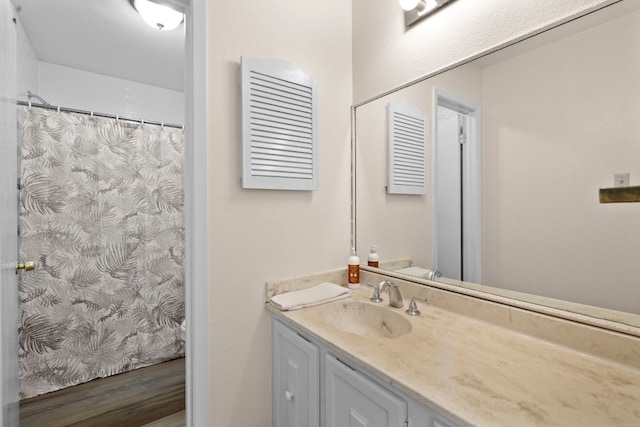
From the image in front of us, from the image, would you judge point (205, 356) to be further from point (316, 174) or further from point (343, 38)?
point (343, 38)

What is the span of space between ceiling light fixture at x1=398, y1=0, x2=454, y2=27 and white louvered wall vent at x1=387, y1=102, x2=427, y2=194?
36 centimetres

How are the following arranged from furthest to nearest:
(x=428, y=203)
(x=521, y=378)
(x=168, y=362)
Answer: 1. (x=168, y=362)
2. (x=428, y=203)
3. (x=521, y=378)

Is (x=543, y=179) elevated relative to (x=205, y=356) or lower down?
elevated

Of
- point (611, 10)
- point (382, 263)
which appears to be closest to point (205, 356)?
point (382, 263)

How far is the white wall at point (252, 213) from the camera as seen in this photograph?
3.99 ft

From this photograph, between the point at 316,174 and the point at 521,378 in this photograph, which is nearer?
the point at 521,378

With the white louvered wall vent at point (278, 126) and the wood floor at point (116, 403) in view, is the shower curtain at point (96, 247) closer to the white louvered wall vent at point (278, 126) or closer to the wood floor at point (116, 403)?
the wood floor at point (116, 403)

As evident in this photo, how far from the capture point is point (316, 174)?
1.44 meters

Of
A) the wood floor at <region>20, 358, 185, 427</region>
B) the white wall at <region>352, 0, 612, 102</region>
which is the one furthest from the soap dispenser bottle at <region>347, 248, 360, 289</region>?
the wood floor at <region>20, 358, 185, 427</region>

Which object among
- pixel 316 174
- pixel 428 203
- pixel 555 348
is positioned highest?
pixel 316 174

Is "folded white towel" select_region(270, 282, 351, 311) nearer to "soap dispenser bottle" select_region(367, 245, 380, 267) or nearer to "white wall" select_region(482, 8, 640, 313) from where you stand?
"soap dispenser bottle" select_region(367, 245, 380, 267)

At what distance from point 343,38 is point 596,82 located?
1.14 metres

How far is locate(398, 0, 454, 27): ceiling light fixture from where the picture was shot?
1240 mm

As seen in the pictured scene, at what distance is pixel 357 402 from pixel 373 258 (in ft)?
2.56
